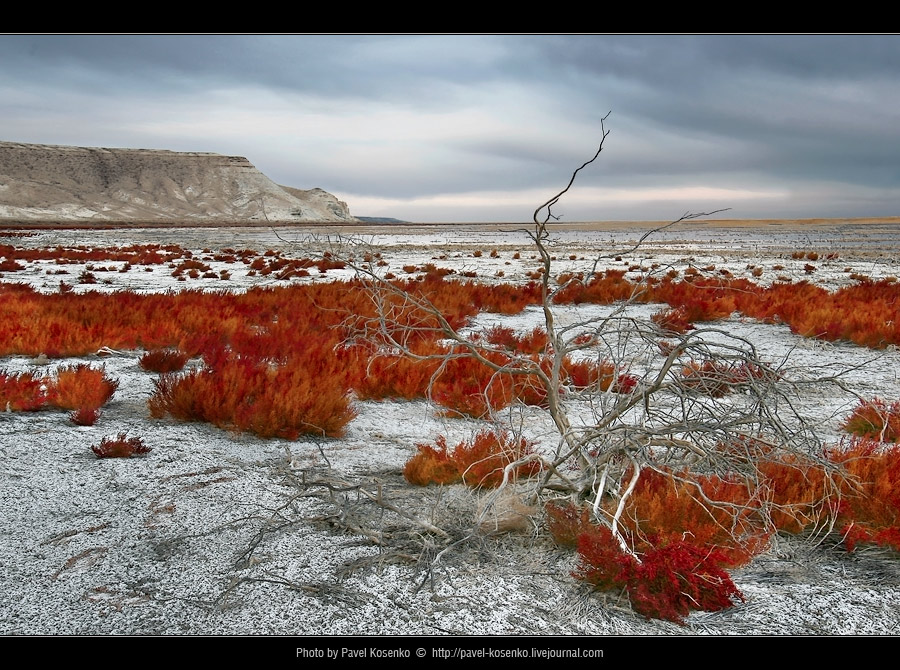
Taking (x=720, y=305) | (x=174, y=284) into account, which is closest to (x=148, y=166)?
(x=174, y=284)

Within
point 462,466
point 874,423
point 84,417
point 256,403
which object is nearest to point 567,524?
point 462,466

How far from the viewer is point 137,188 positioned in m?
128

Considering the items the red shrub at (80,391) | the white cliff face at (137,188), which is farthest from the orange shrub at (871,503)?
the white cliff face at (137,188)

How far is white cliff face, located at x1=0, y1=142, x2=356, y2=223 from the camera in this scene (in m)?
108

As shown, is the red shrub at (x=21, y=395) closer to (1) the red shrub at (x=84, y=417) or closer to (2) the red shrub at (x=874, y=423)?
(1) the red shrub at (x=84, y=417)

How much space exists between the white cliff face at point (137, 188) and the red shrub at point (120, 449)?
113673 millimetres

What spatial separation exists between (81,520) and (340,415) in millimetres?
2196

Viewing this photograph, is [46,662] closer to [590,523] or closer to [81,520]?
[81,520]

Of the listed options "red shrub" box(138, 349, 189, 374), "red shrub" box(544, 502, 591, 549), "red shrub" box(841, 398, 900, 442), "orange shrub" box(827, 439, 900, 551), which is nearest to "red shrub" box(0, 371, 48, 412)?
"red shrub" box(138, 349, 189, 374)

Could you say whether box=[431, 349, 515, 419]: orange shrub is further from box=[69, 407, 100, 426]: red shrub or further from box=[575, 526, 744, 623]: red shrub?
box=[69, 407, 100, 426]: red shrub

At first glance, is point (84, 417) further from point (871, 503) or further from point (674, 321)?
point (674, 321)

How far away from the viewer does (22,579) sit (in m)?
2.88

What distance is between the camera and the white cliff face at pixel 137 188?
4269 inches

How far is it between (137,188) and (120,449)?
141m
